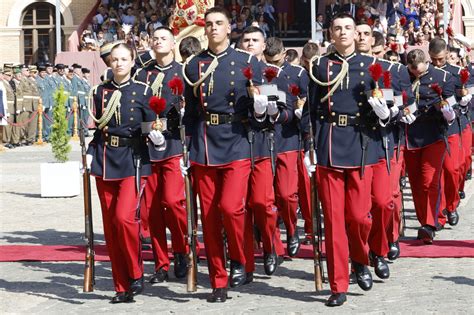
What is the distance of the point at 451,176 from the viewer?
1302 centimetres

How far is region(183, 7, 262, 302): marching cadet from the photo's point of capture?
919cm

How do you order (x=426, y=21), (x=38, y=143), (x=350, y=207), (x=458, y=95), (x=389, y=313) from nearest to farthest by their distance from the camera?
(x=389, y=313), (x=350, y=207), (x=458, y=95), (x=38, y=143), (x=426, y=21)

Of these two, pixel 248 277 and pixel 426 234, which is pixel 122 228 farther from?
pixel 426 234

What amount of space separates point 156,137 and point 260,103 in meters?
0.78

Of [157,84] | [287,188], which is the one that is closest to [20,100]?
[287,188]

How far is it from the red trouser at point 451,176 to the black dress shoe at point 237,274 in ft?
12.7

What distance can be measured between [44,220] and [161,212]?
4344 millimetres

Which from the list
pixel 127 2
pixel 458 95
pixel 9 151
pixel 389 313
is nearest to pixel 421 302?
pixel 389 313

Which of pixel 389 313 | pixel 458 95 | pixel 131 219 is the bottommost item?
pixel 389 313

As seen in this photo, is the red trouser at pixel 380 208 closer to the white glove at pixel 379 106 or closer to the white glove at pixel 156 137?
the white glove at pixel 379 106

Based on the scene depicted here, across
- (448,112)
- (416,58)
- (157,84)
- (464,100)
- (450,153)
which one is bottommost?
(450,153)

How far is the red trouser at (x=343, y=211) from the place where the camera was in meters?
8.90

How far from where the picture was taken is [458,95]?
13.0 m

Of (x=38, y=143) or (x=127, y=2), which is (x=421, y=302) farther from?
(x=127, y=2)
